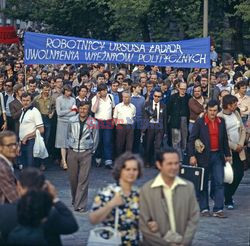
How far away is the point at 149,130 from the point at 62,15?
81.1 ft

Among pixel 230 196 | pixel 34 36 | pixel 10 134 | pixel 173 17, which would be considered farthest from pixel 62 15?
pixel 10 134

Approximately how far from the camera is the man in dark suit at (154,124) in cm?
1922

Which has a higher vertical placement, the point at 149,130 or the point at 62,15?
the point at 62,15

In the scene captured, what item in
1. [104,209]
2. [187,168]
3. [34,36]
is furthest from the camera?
[34,36]

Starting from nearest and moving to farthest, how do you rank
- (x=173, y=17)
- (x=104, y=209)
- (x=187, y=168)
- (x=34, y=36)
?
(x=104, y=209) < (x=187, y=168) < (x=34, y=36) < (x=173, y=17)

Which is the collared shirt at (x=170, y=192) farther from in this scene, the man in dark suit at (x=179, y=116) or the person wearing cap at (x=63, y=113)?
the man in dark suit at (x=179, y=116)

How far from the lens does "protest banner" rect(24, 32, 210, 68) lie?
2039cm

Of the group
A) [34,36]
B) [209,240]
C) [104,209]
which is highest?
[34,36]

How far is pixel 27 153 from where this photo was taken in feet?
55.9

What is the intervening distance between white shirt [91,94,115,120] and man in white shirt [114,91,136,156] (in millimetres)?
124

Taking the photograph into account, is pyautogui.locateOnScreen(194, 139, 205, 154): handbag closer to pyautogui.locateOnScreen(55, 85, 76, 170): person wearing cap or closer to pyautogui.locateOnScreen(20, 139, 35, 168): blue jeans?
pyautogui.locateOnScreen(20, 139, 35, 168): blue jeans

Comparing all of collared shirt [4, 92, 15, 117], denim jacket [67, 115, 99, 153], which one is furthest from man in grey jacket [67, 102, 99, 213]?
collared shirt [4, 92, 15, 117]

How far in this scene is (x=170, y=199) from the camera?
8.09 metres

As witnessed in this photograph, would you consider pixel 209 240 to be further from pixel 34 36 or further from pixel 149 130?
pixel 34 36
